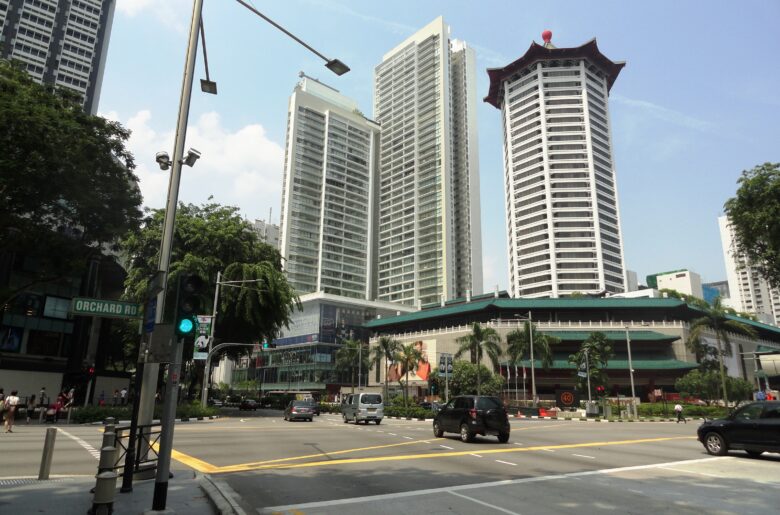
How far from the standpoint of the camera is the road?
819cm

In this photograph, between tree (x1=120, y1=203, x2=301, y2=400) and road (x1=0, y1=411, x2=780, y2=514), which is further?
tree (x1=120, y1=203, x2=301, y2=400)

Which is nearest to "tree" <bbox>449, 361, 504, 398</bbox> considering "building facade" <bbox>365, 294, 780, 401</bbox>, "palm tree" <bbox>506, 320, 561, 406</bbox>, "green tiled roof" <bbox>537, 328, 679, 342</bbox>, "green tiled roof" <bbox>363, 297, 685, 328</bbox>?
"palm tree" <bbox>506, 320, 561, 406</bbox>

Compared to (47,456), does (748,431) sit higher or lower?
higher

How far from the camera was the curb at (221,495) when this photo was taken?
7.31 m

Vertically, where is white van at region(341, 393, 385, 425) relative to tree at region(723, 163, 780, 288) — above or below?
below

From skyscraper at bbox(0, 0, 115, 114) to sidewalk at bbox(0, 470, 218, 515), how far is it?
11146cm

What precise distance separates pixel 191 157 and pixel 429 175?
153083mm

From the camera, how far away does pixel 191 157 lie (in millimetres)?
10094

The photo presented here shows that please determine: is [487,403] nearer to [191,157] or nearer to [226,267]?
[191,157]

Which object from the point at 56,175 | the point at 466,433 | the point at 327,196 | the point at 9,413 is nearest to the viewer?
the point at 466,433

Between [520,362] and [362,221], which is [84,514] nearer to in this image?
[520,362]

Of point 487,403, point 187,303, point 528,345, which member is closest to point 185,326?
point 187,303

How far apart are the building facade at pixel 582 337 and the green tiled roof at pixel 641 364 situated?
0.12 metres

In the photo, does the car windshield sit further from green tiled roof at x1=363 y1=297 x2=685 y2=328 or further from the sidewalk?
green tiled roof at x1=363 y1=297 x2=685 y2=328
